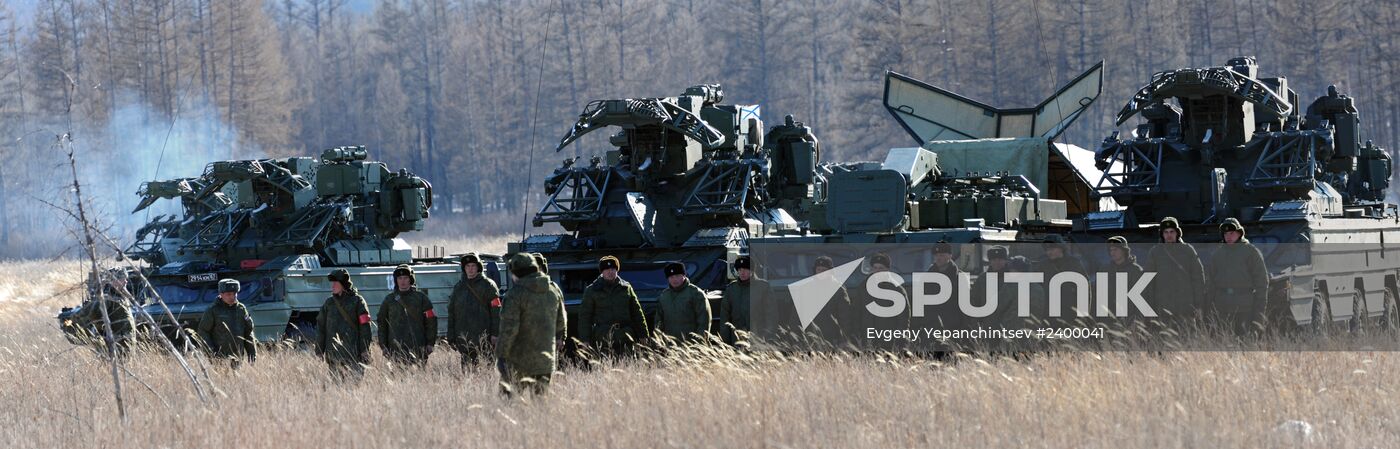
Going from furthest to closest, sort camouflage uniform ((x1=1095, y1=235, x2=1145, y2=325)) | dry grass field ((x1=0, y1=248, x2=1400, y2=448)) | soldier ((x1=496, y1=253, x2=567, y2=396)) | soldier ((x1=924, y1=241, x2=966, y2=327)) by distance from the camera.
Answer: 1. camouflage uniform ((x1=1095, y1=235, x2=1145, y2=325))
2. soldier ((x1=924, y1=241, x2=966, y2=327))
3. soldier ((x1=496, y1=253, x2=567, y2=396))
4. dry grass field ((x1=0, y1=248, x2=1400, y2=448))

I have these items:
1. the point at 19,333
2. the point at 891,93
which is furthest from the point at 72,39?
the point at 891,93

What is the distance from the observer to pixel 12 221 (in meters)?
77.4

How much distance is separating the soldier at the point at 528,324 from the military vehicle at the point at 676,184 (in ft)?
22.3

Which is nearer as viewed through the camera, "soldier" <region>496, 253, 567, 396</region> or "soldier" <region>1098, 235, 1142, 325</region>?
"soldier" <region>496, 253, 567, 396</region>

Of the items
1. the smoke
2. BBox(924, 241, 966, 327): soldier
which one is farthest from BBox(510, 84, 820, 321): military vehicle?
the smoke

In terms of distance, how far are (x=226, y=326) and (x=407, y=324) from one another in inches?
97.4

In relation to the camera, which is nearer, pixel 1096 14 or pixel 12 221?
pixel 1096 14

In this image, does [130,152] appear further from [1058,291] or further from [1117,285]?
[1117,285]

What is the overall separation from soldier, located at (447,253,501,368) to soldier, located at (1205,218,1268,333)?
6738 mm

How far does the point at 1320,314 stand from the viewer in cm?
1666

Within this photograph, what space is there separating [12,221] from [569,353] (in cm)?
6842

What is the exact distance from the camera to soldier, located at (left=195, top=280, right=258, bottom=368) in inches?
677

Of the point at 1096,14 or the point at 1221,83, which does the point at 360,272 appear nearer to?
the point at 1221,83

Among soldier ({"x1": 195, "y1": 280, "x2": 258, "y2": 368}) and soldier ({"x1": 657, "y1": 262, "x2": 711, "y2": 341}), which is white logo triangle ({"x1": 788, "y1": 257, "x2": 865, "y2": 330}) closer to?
soldier ({"x1": 657, "y1": 262, "x2": 711, "y2": 341})
